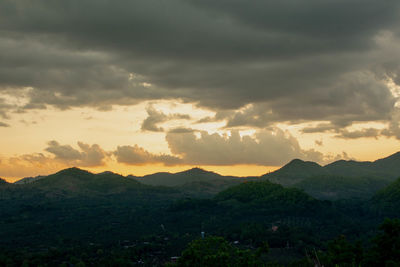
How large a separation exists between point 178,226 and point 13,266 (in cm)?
9605

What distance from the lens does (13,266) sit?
106750 mm

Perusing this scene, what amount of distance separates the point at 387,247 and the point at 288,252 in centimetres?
8363

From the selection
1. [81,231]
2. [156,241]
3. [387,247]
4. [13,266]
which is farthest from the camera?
[81,231]

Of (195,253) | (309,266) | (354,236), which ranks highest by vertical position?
(195,253)

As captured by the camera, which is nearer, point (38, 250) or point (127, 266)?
point (127, 266)

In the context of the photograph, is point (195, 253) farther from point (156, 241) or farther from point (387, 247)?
point (156, 241)

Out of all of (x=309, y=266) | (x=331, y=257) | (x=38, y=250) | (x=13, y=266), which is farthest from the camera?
(x=38, y=250)

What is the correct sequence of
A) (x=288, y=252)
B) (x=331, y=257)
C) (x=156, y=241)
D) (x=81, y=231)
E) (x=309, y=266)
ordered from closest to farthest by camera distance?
(x=331, y=257) < (x=309, y=266) < (x=288, y=252) < (x=156, y=241) < (x=81, y=231)

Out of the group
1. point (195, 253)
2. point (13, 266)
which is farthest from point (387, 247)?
point (13, 266)

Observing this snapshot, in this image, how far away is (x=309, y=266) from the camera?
56.9 metres

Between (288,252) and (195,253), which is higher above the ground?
(195,253)

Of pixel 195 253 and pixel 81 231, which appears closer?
pixel 195 253

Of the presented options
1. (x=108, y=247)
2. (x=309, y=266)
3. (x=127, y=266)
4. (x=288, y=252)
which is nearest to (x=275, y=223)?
(x=288, y=252)

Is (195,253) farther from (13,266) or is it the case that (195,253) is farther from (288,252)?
(288,252)
